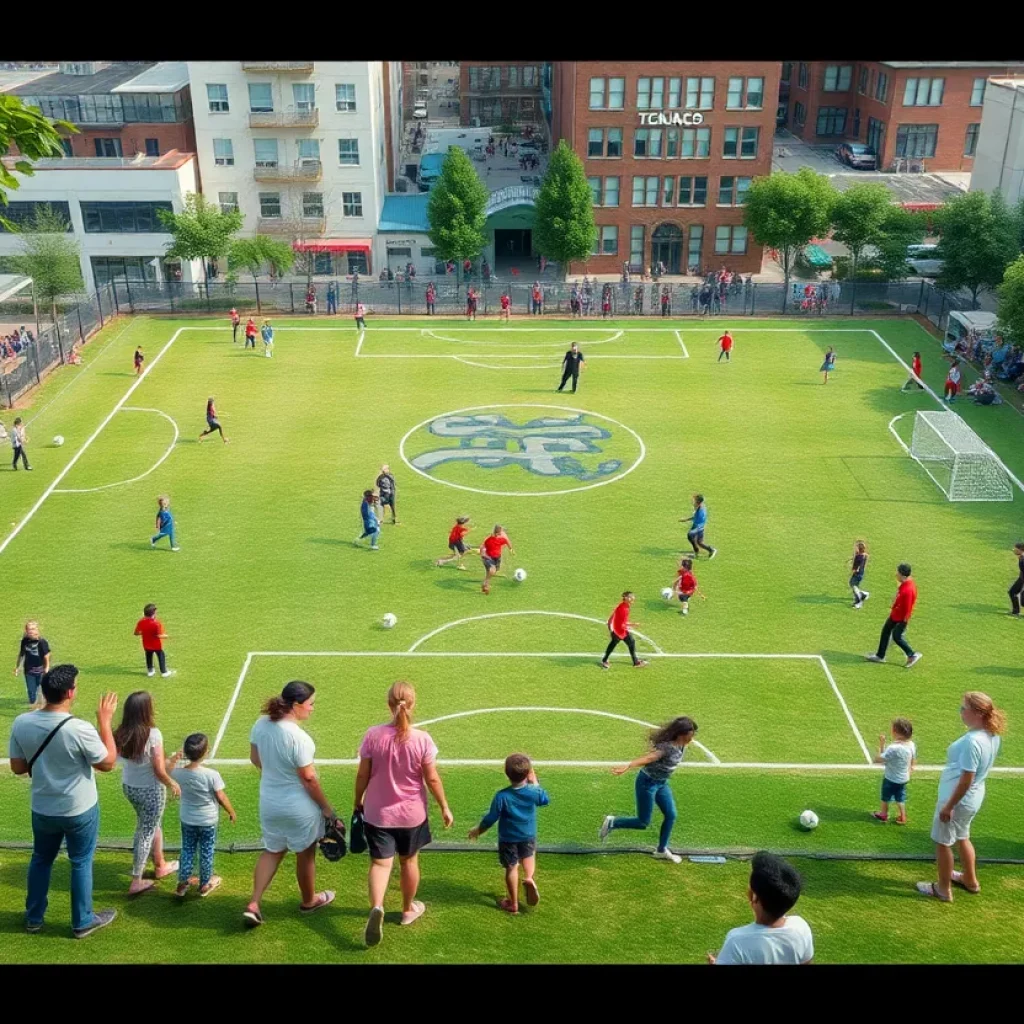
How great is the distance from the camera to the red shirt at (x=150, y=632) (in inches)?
798

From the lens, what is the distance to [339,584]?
998 inches

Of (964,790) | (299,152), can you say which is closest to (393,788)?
(964,790)

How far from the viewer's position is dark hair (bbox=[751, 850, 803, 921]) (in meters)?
6.39

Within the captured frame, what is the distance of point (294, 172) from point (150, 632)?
44.9 meters

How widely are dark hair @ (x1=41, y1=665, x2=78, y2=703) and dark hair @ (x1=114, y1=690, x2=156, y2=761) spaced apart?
1.20 m

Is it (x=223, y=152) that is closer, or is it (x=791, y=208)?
(x=791, y=208)

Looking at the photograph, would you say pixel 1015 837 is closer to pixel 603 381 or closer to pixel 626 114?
pixel 603 381

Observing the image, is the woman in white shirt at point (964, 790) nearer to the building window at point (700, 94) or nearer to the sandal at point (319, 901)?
the sandal at point (319, 901)

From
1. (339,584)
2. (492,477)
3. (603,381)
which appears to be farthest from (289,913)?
(603,381)

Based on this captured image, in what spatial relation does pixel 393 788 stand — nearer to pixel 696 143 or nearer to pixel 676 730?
pixel 676 730

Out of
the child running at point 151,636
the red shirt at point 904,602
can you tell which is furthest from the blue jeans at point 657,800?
the child running at point 151,636

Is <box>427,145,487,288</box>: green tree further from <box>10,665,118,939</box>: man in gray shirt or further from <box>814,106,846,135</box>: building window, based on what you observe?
<box>10,665,118,939</box>: man in gray shirt

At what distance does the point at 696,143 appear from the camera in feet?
196

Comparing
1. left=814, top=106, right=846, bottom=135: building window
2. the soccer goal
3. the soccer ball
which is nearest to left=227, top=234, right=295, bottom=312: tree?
the soccer goal
